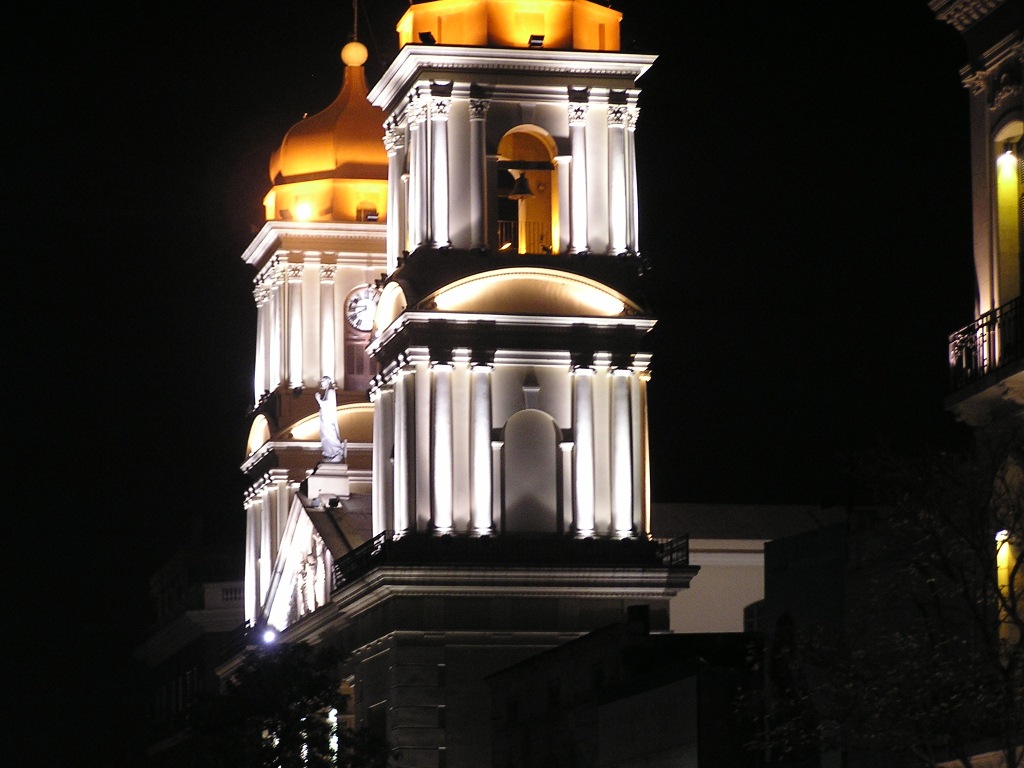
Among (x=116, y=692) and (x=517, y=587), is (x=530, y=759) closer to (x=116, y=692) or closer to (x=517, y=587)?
(x=517, y=587)

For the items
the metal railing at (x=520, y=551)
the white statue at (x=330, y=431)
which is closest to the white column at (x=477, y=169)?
the metal railing at (x=520, y=551)

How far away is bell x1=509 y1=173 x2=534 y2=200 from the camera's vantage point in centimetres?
7181

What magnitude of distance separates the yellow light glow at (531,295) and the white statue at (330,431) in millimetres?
13630

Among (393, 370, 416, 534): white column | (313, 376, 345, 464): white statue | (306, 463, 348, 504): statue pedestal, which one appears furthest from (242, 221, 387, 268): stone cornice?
(393, 370, 416, 534): white column

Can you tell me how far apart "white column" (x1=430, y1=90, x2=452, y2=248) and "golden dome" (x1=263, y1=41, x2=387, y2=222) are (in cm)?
1745

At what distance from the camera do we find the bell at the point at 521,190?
71.8 meters

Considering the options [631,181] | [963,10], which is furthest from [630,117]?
[963,10]

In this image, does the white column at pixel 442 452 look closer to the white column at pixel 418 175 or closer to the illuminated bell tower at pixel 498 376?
the illuminated bell tower at pixel 498 376

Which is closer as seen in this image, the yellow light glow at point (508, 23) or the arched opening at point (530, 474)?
the arched opening at point (530, 474)

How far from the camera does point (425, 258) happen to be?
2776 inches

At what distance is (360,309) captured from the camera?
293 feet

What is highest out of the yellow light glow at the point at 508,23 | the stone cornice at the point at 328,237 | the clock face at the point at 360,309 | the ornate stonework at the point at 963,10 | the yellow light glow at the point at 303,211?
the yellow light glow at the point at 303,211

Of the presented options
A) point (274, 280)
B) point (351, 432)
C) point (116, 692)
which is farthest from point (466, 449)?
point (116, 692)

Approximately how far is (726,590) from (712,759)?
3254cm
